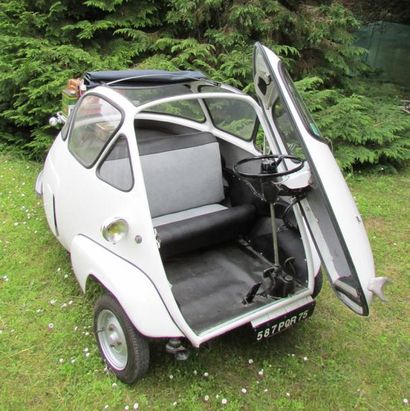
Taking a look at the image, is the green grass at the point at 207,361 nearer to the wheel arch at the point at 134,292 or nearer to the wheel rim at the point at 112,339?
the wheel rim at the point at 112,339

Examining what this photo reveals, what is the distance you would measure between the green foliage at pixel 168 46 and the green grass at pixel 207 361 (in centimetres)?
295

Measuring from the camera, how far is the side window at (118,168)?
2.78 m

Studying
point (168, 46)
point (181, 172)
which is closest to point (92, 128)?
point (181, 172)

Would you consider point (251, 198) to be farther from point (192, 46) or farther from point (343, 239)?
point (192, 46)

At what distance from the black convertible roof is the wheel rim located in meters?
1.82

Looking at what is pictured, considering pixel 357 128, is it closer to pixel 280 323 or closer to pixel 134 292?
pixel 280 323

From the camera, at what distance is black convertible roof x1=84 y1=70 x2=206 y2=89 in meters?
3.49

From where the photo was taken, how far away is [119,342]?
280 cm

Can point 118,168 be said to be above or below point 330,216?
below

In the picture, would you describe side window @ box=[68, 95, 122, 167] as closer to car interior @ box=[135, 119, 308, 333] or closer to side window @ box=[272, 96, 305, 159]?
car interior @ box=[135, 119, 308, 333]

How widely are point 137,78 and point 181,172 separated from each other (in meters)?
0.85

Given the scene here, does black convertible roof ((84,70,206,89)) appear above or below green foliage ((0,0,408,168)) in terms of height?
above

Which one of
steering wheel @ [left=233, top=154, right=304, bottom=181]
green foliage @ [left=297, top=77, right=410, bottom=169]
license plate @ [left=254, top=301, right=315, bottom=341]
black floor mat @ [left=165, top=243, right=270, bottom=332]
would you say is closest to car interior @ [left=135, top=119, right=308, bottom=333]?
black floor mat @ [left=165, top=243, right=270, bottom=332]

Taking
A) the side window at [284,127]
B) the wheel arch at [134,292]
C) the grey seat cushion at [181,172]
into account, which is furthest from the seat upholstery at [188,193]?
the side window at [284,127]
